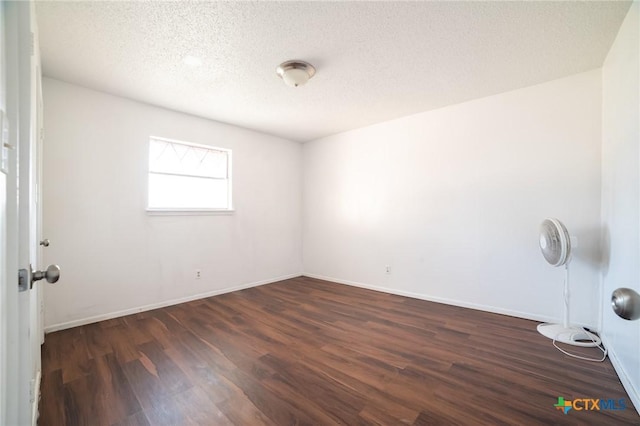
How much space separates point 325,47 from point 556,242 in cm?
256

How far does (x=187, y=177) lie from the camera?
3.67 m

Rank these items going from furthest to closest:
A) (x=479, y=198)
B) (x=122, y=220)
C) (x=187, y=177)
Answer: (x=187, y=177) → (x=479, y=198) → (x=122, y=220)

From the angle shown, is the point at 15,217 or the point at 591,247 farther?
the point at 591,247

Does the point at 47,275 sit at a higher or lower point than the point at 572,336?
higher

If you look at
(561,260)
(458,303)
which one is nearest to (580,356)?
(561,260)

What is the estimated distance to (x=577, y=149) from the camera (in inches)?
102

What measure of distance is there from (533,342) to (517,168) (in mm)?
1748

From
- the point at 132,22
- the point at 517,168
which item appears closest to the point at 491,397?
the point at 517,168

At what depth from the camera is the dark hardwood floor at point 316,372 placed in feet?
4.97

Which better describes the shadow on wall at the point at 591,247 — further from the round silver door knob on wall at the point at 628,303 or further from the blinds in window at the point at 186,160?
the blinds in window at the point at 186,160

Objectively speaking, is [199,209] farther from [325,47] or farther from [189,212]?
[325,47]

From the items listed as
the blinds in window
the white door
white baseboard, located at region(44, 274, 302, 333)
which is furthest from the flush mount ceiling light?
white baseboard, located at region(44, 274, 302, 333)

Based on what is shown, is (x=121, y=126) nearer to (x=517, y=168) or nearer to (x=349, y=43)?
(x=349, y=43)

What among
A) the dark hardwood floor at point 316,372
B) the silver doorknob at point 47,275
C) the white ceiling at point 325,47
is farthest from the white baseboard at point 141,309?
the silver doorknob at point 47,275
